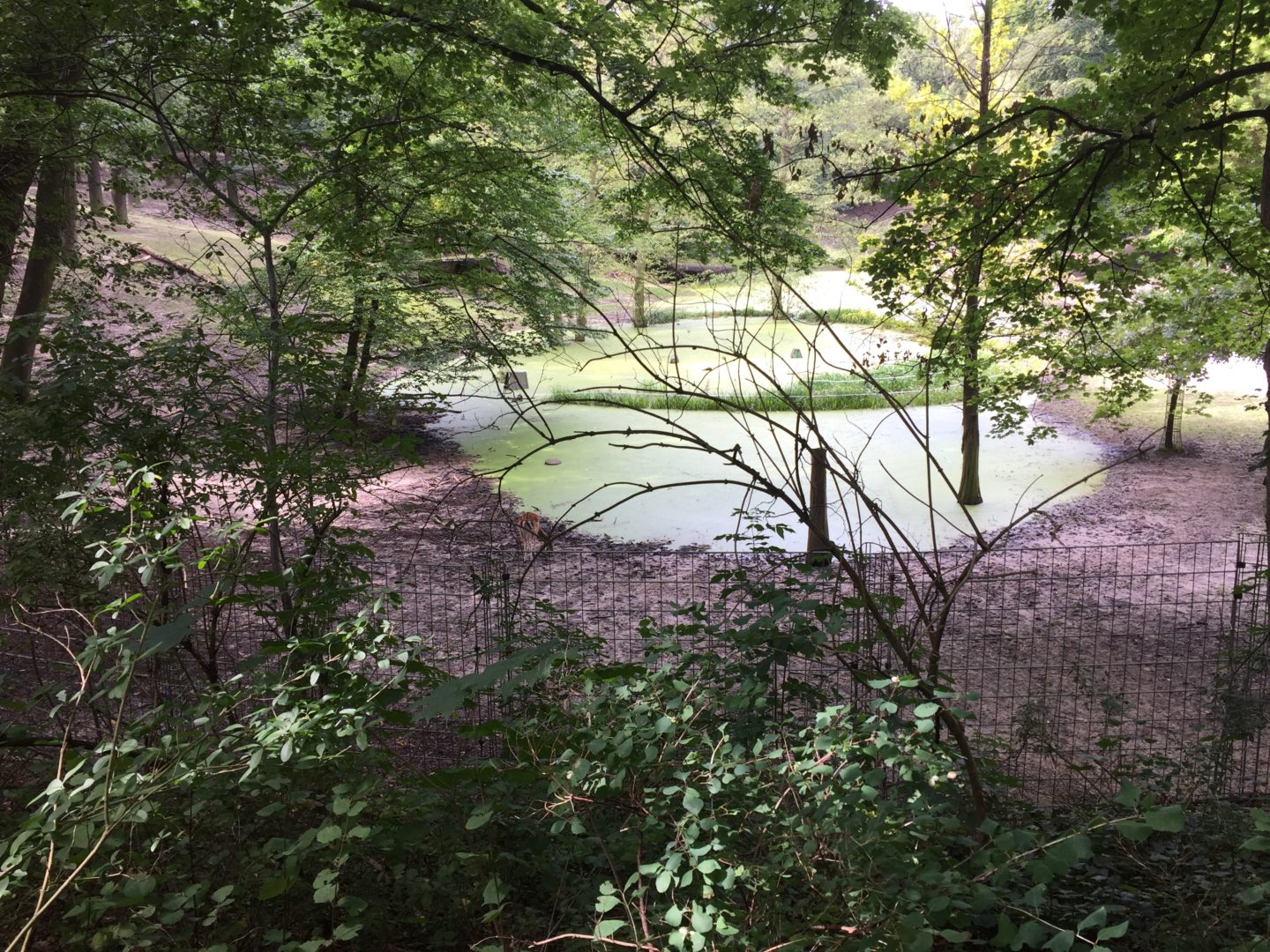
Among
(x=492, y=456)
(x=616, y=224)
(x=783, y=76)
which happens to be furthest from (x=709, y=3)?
(x=492, y=456)

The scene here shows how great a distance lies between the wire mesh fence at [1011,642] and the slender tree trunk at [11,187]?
2.57 metres

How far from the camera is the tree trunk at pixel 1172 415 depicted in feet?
30.1

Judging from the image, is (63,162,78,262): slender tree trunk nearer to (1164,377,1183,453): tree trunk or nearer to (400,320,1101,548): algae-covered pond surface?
(400,320,1101,548): algae-covered pond surface

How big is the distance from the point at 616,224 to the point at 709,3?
66.6 inches

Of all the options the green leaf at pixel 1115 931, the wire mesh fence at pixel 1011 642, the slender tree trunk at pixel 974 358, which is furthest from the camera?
the slender tree trunk at pixel 974 358

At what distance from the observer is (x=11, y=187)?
504 centimetres

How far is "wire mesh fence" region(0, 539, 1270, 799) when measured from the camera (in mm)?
2934

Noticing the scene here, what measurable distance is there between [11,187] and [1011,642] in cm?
686

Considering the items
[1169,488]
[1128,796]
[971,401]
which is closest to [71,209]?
[971,401]

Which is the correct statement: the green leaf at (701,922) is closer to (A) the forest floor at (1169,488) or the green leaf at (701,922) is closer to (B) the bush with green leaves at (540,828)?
(B) the bush with green leaves at (540,828)

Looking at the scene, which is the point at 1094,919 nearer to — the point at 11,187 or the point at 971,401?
the point at 11,187

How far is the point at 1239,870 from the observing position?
2.14 m

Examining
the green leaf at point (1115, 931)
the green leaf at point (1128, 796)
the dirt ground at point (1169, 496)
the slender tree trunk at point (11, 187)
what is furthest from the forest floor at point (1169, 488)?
the slender tree trunk at point (11, 187)

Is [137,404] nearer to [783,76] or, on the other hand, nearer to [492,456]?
[783,76]
